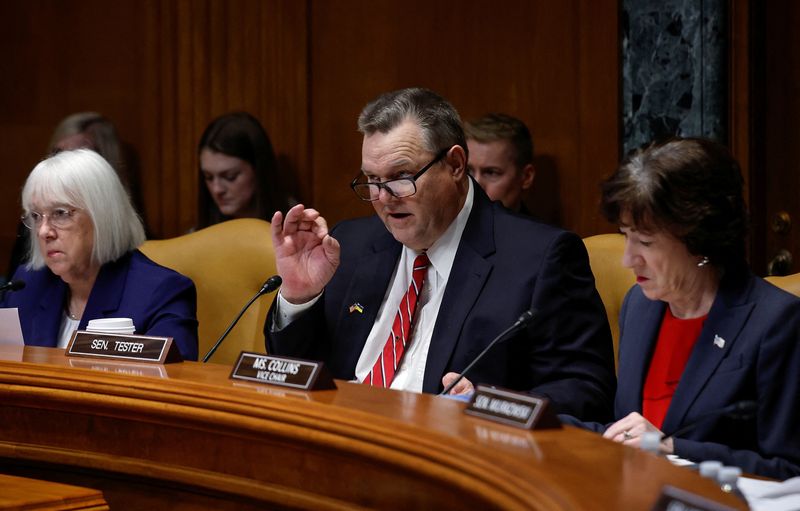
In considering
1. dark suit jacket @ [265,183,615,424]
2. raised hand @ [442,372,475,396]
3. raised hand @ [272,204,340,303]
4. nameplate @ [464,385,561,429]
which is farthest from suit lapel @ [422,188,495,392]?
nameplate @ [464,385,561,429]

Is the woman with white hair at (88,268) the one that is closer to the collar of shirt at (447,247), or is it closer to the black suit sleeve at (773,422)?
the collar of shirt at (447,247)

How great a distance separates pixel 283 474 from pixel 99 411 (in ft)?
1.46

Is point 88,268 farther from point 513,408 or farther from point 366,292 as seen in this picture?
point 513,408

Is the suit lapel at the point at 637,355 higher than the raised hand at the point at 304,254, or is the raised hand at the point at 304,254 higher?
the raised hand at the point at 304,254

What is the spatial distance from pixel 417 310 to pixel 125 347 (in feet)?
2.41

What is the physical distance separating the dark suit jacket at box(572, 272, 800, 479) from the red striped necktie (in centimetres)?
72

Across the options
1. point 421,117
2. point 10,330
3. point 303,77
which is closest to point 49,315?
point 10,330

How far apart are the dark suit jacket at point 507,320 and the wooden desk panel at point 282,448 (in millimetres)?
553

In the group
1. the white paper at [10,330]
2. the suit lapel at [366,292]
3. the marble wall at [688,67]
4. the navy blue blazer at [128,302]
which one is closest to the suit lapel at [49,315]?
the navy blue blazer at [128,302]

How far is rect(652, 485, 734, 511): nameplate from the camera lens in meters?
1.28

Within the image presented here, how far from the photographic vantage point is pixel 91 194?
337cm

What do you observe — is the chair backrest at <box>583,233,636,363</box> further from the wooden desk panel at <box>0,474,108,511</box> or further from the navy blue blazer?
the wooden desk panel at <box>0,474,108,511</box>

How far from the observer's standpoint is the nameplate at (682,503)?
128 cm

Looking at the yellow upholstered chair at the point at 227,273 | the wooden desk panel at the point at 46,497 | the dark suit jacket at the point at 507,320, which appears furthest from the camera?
the yellow upholstered chair at the point at 227,273
